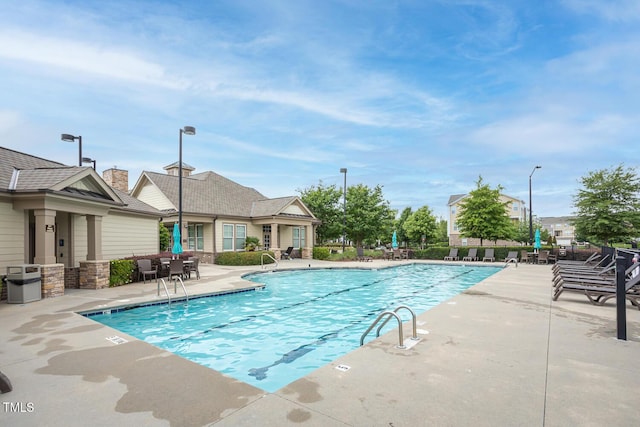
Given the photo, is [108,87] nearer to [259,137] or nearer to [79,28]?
[79,28]

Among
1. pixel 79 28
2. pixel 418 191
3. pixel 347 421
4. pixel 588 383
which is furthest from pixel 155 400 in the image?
pixel 418 191

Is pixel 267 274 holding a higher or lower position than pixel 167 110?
lower

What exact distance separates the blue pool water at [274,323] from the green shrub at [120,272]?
413cm

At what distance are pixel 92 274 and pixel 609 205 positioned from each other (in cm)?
2993

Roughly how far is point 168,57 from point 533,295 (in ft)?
52.8

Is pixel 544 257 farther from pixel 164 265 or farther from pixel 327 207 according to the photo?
pixel 164 265

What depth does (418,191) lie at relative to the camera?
171ft

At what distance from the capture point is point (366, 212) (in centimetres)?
3403

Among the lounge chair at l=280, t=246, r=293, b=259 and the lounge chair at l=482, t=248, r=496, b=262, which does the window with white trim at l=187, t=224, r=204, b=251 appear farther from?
the lounge chair at l=482, t=248, r=496, b=262

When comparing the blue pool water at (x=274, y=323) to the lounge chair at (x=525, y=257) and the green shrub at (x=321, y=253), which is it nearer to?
the green shrub at (x=321, y=253)

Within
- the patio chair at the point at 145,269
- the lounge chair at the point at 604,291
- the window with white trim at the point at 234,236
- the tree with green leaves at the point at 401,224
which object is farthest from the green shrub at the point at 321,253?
the tree with green leaves at the point at 401,224

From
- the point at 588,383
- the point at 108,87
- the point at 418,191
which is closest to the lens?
the point at 588,383

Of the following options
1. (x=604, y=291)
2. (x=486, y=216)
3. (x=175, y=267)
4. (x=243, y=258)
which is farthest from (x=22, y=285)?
(x=486, y=216)

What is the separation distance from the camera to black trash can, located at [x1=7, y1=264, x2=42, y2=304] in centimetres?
902
